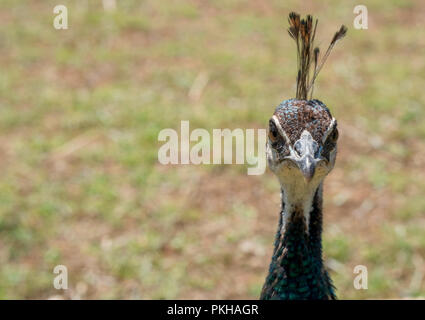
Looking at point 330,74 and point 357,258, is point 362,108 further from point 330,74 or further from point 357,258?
point 357,258

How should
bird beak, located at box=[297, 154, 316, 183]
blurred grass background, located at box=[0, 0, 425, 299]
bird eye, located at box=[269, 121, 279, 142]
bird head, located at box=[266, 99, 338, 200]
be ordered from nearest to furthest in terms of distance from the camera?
bird beak, located at box=[297, 154, 316, 183] < bird head, located at box=[266, 99, 338, 200] < bird eye, located at box=[269, 121, 279, 142] < blurred grass background, located at box=[0, 0, 425, 299]

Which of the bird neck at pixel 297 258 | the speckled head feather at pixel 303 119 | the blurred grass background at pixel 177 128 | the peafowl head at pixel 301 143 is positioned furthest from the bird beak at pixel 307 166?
the blurred grass background at pixel 177 128

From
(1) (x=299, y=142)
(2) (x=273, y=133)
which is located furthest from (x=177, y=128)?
(1) (x=299, y=142)

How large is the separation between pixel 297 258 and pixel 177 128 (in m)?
2.09

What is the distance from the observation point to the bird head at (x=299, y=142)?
186 centimetres

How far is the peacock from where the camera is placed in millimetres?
1914

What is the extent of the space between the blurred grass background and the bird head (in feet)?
3.91

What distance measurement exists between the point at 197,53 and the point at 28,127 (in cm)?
142

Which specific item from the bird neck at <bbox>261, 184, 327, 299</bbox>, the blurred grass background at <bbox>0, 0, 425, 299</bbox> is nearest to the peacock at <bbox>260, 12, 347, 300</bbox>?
the bird neck at <bbox>261, 184, 327, 299</bbox>

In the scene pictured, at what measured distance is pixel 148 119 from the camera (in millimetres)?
4113

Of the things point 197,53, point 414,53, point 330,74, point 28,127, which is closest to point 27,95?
point 28,127

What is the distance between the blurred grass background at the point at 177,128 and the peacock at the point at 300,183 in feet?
3.23

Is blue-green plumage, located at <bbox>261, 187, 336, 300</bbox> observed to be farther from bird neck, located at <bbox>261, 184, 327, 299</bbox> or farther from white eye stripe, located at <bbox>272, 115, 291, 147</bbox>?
white eye stripe, located at <bbox>272, 115, 291, 147</bbox>

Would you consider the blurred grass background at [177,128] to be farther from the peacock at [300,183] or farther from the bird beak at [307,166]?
the bird beak at [307,166]
